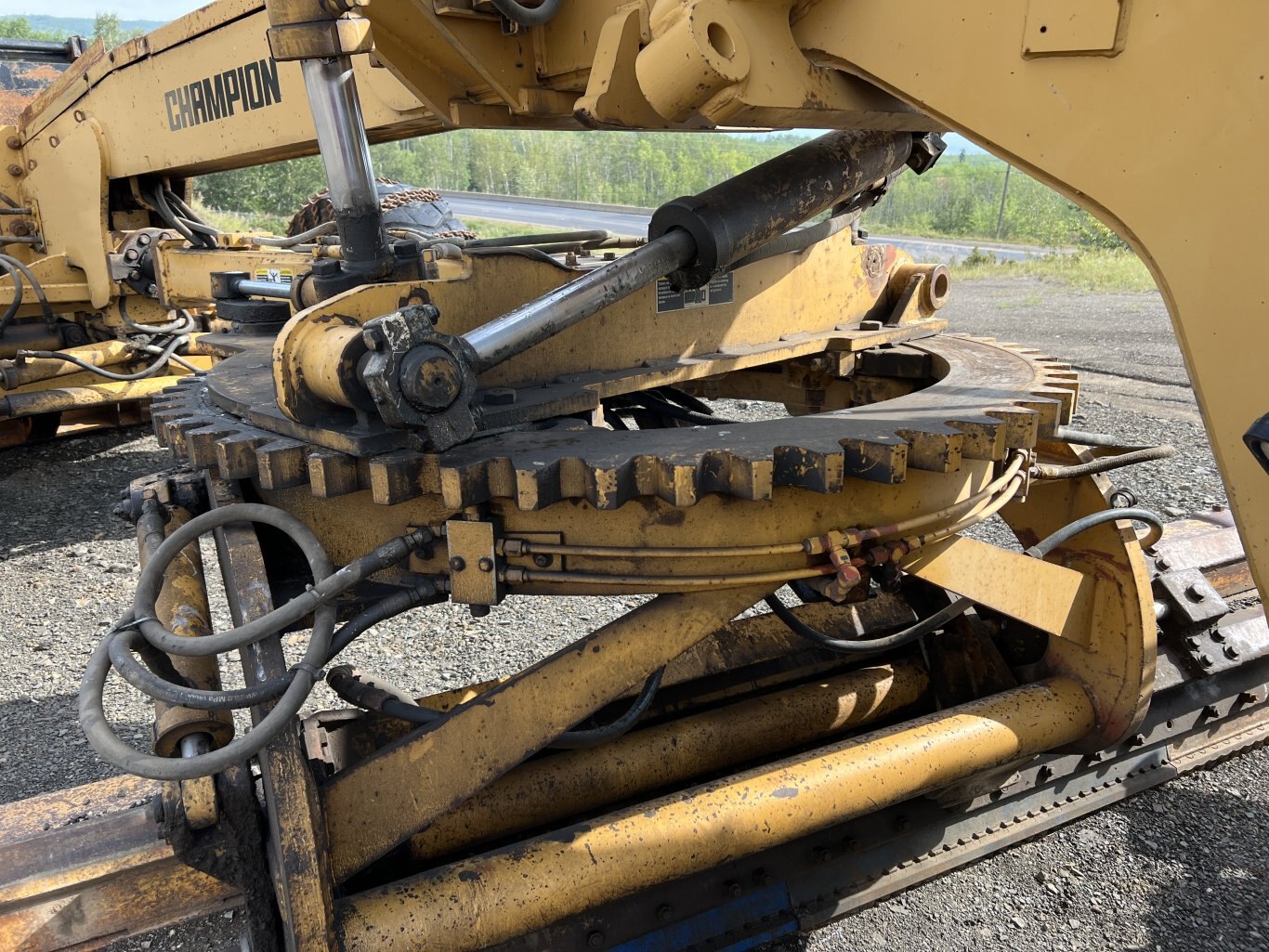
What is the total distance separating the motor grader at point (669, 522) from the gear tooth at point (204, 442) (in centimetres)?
2

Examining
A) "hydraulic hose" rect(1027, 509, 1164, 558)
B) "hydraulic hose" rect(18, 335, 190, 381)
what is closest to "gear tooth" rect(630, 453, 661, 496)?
"hydraulic hose" rect(1027, 509, 1164, 558)

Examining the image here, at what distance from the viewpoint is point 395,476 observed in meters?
1.64

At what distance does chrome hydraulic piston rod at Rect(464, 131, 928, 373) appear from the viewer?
177 centimetres

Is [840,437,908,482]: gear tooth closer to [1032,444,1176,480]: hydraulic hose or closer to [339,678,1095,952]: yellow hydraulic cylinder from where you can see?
[339,678,1095,952]: yellow hydraulic cylinder

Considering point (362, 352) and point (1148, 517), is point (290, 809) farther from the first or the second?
point (1148, 517)

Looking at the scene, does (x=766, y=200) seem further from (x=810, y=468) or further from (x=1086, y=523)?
(x=1086, y=523)

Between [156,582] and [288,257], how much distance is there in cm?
335

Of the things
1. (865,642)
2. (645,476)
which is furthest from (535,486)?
(865,642)

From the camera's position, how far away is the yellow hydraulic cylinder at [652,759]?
87.7 inches

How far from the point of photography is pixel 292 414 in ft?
5.67

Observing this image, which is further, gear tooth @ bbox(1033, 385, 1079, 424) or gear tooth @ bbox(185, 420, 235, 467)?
gear tooth @ bbox(1033, 385, 1079, 424)

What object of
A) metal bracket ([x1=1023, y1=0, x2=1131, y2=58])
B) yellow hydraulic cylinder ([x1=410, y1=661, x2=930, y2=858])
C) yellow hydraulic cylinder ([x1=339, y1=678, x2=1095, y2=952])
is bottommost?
yellow hydraulic cylinder ([x1=410, y1=661, x2=930, y2=858])

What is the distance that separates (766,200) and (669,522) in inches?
30.1

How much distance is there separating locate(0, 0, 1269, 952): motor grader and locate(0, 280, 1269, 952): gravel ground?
11 cm
